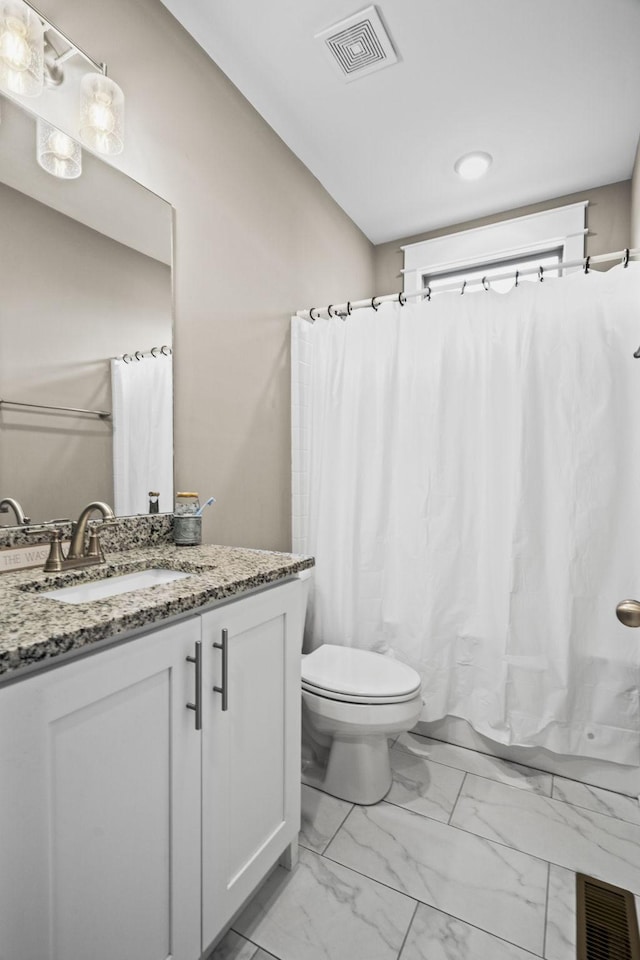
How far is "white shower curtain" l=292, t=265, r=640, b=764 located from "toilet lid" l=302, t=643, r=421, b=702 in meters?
0.30

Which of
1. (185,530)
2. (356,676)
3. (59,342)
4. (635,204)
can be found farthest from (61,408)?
(635,204)

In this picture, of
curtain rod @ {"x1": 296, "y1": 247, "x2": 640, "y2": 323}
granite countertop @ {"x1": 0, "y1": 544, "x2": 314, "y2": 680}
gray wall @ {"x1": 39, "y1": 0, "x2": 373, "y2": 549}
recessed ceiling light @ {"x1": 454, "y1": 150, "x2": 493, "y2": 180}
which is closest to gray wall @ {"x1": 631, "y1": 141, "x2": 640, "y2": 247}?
curtain rod @ {"x1": 296, "y1": 247, "x2": 640, "y2": 323}

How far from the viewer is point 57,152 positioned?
1.26m

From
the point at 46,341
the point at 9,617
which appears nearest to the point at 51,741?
the point at 9,617

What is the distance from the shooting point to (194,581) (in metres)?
1.06

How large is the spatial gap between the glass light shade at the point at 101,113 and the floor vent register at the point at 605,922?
7.85 feet

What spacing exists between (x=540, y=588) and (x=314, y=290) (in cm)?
177

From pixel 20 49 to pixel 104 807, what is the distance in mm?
1632

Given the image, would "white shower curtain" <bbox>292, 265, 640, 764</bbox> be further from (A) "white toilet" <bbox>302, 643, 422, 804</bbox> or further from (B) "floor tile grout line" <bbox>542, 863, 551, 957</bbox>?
(B) "floor tile grout line" <bbox>542, 863, 551, 957</bbox>

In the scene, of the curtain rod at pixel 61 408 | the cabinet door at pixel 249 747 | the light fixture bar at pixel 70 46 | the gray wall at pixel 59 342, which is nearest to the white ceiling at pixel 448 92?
the light fixture bar at pixel 70 46

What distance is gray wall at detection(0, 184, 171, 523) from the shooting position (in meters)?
1.17

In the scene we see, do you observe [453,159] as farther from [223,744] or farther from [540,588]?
[223,744]

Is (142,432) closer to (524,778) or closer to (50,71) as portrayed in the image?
(50,71)

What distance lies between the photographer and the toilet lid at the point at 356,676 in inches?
61.4
